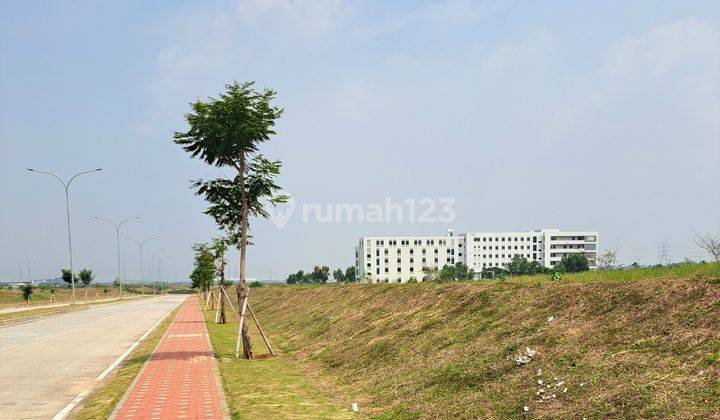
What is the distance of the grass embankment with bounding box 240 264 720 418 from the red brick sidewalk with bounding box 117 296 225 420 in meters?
0.63

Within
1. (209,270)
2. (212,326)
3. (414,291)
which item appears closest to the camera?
(414,291)

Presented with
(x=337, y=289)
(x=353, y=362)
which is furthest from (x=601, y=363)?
(x=337, y=289)

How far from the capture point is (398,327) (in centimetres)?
1627

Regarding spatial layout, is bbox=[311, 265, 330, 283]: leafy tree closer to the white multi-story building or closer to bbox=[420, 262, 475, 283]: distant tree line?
the white multi-story building

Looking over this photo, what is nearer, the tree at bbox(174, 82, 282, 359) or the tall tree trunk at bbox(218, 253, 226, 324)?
the tree at bbox(174, 82, 282, 359)

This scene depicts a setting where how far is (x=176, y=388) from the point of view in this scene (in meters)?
12.2

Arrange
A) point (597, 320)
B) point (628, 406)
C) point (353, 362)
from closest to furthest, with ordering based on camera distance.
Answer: point (628, 406), point (597, 320), point (353, 362)

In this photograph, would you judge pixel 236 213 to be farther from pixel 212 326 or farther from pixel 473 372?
pixel 212 326

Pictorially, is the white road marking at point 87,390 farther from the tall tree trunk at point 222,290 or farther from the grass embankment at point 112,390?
the tall tree trunk at point 222,290

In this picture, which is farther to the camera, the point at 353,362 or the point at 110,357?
the point at 110,357

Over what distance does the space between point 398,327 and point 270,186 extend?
6.53 m

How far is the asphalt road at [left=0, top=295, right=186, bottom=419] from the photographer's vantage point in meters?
11.8

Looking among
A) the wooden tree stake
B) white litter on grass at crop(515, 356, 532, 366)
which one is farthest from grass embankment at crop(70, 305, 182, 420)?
white litter on grass at crop(515, 356, 532, 366)

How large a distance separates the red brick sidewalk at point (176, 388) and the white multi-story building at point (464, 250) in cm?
11664
